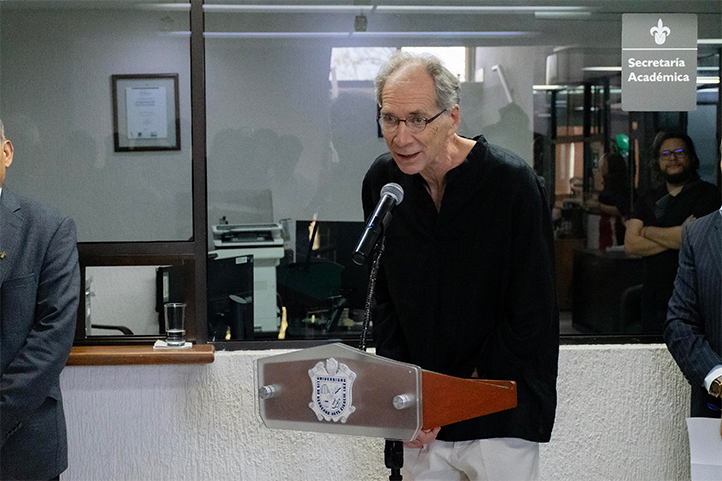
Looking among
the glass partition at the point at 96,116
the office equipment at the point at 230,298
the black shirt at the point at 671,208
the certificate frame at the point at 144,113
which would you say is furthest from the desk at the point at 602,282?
the certificate frame at the point at 144,113

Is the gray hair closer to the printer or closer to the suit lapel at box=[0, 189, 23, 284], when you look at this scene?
the suit lapel at box=[0, 189, 23, 284]

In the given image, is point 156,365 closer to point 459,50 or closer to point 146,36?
point 146,36

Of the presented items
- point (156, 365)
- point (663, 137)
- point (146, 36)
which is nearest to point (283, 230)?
point (156, 365)

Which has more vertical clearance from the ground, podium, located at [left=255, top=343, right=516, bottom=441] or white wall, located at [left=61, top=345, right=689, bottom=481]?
podium, located at [left=255, top=343, right=516, bottom=441]

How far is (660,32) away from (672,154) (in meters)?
0.54

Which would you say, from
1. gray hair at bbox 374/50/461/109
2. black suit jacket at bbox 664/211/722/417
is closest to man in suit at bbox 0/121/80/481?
gray hair at bbox 374/50/461/109

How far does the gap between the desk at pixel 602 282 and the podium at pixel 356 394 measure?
1958 mm

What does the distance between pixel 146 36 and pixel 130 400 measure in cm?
156

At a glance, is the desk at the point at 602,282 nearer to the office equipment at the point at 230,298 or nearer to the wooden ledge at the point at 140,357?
the office equipment at the point at 230,298

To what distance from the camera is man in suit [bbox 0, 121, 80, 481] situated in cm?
233

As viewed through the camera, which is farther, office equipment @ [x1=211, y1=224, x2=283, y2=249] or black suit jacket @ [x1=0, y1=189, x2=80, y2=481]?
office equipment @ [x1=211, y1=224, x2=283, y2=249]

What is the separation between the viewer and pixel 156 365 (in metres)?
2.95

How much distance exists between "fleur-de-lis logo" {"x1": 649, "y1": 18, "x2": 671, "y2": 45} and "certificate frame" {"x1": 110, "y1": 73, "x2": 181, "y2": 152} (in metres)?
2.11

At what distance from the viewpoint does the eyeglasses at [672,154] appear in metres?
3.20
